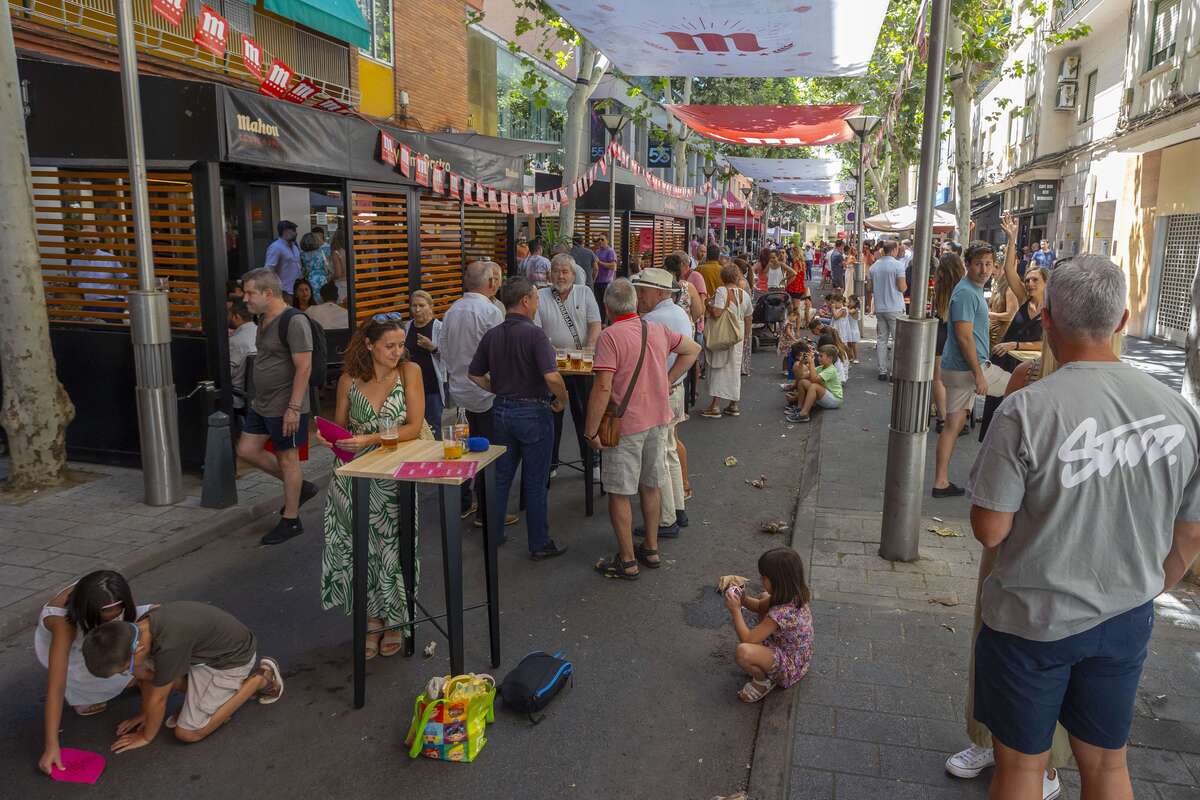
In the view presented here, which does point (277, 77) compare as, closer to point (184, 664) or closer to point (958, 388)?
point (184, 664)

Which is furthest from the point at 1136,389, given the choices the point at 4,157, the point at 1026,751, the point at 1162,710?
the point at 4,157

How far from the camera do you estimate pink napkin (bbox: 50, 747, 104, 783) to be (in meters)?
3.48

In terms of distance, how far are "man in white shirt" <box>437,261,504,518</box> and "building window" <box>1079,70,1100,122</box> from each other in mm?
22967

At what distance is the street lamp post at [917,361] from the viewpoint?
523 centimetres

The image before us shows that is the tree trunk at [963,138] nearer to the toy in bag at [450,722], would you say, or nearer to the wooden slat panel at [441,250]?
the wooden slat panel at [441,250]

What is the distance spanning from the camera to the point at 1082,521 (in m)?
2.39

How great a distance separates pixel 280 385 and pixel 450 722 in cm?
323

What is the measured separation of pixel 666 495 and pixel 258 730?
10.4 ft

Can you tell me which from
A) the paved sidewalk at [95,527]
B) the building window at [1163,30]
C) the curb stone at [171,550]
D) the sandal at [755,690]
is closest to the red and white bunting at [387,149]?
the paved sidewalk at [95,527]

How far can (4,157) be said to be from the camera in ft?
21.0

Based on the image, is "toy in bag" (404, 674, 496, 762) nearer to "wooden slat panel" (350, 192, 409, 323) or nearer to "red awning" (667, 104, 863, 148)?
"wooden slat panel" (350, 192, 409, 323)

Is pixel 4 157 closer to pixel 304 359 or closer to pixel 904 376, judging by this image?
pixel 304 359

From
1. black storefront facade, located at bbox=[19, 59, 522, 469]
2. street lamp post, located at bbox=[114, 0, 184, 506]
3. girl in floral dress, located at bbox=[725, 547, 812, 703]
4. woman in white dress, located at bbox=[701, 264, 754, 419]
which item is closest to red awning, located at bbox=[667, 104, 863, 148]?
woman in white dress, located at bbox=[701, 264, 754, 419]

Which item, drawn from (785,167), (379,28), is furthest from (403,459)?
(785,167)
